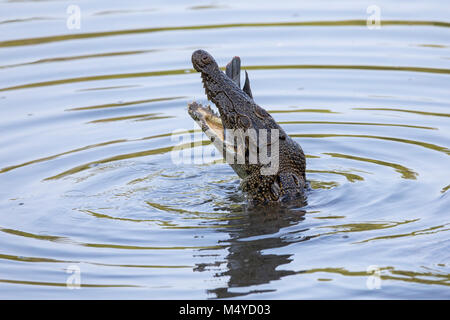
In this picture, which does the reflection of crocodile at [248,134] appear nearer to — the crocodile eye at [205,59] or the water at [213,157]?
the crocodile eye at [205,59]

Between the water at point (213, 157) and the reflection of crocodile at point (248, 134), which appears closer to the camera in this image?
the water at point (213, 157)

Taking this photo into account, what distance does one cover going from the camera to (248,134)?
776 cm

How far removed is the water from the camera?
646 cm

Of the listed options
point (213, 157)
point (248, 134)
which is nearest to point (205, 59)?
point (248, 134)

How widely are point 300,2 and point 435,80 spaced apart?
156 inches

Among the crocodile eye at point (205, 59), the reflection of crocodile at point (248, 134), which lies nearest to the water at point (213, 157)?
the reflection of crocodile at point (248, 134)

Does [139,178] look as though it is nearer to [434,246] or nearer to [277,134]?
[277,134]

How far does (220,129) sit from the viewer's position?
7.95 meters

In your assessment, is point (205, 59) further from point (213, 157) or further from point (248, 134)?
point (213, 157)

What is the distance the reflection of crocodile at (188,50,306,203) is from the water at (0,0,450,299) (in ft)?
1.16

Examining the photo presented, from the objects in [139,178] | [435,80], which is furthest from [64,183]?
[435,80]

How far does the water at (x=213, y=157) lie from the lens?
6.46 meters

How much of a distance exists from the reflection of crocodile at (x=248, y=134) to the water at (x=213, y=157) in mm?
354

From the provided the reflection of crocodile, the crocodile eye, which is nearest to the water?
the reflection of crocodile
